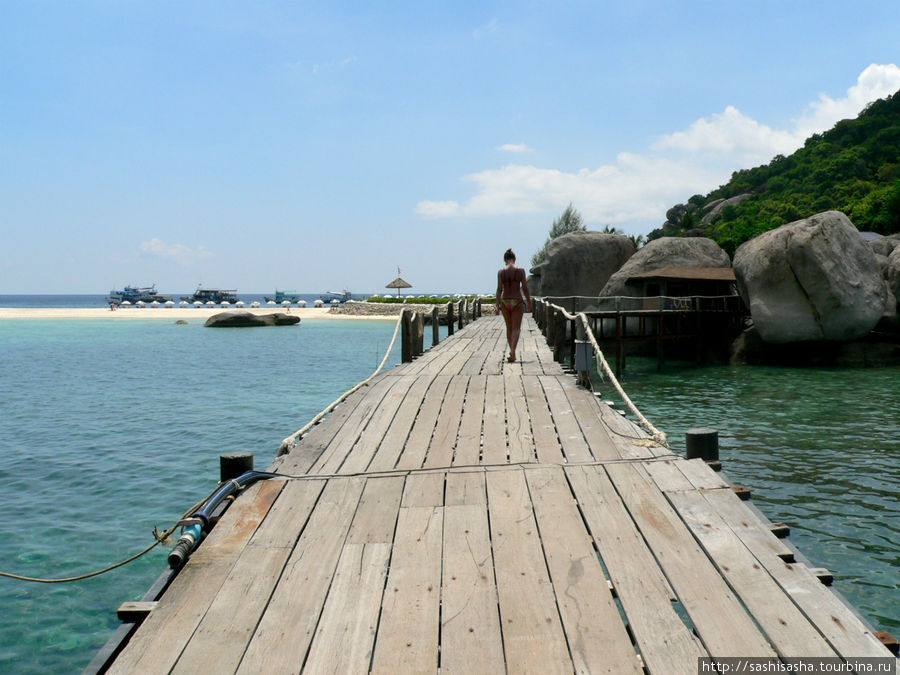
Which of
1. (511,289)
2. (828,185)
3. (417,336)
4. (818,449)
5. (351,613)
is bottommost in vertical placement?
(818,449)

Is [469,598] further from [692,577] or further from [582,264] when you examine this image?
[582,264]

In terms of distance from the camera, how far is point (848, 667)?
2775 mm

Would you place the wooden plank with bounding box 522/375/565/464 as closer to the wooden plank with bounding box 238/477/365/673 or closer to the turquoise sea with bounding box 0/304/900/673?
the wooden plank with bounding box 238/477/365/673

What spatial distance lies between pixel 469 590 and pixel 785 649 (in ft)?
4.99

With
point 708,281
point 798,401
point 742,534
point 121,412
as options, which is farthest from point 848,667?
point 708,281

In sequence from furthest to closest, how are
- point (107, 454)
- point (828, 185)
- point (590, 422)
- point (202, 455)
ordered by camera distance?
point (828, 185) < point (107, 454) < point (202, 455) < point (590, 422)

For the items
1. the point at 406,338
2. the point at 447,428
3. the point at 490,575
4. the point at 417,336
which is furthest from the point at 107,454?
the point at 490,575

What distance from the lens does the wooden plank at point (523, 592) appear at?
2928 mm

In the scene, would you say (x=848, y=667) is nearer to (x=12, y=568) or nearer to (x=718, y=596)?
(x=718, y=596)

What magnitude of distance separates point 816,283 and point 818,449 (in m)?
12.7

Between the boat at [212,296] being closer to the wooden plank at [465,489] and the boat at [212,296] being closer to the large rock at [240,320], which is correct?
the large rock at [240,320]

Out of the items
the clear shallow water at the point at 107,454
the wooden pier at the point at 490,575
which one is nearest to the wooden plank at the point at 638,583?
the wooden pier at the point at 490,575

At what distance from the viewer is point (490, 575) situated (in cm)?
361

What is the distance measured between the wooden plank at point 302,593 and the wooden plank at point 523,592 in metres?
0.97
